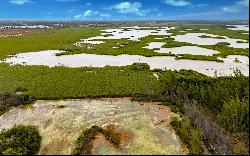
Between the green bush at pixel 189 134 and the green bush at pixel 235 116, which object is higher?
the green bush at pixel 235 116

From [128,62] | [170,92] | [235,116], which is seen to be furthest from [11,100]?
[128,62]

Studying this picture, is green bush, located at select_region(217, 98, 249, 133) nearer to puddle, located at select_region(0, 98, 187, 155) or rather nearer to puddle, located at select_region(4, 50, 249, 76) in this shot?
puddle, located at select_region(0, 98, 187, 155)

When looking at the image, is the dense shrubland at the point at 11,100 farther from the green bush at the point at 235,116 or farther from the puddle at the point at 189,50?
the puddle at the point at 189,50

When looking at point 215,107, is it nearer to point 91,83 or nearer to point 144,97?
point 144,97

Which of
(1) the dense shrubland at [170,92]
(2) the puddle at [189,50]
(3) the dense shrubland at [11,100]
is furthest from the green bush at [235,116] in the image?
(2) the puddle at [189,50]

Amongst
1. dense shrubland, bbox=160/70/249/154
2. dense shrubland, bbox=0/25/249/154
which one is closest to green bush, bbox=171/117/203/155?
dense shrubland, bbox=0/25/249/154

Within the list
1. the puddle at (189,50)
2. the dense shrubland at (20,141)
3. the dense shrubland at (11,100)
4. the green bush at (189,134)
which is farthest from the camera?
the puddle at (189,50)

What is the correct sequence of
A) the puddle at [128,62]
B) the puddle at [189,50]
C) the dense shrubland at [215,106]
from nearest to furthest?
the dense shrubland at [215,106], the puddle at [128,62], the puddle at [189,50]

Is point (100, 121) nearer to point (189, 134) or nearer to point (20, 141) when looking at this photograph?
point (20, 141)
